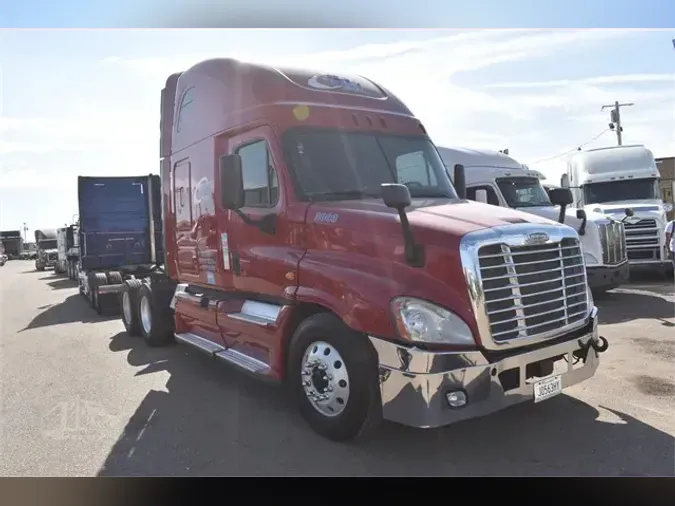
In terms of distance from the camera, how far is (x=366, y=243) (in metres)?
4.42

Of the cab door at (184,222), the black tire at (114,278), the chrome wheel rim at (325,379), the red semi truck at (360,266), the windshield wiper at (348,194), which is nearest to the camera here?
the red semi truck at (360,266)

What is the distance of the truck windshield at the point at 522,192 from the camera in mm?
11195

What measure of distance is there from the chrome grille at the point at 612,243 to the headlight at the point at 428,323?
7.52 m

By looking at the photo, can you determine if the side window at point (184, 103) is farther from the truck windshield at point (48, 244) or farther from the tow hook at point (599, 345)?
the truck windshield at point (48, 244)

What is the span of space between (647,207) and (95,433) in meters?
12.9

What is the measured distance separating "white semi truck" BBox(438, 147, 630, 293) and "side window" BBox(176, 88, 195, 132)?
15.6 feet

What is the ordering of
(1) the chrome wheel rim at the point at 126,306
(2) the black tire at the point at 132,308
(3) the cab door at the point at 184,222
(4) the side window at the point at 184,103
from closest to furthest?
(4) the side window at the point at 184,103, (3) the cab door at the point at 184,222, (2) the black tire at the point at 132,308, (1) the chrome wheel rim at the point at 126,306

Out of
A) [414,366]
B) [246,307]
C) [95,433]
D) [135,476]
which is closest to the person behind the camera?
[414,366]

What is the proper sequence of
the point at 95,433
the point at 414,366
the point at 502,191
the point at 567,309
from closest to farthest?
the point at 414,366 < the point at 567,309 < the point at 95,433 < the point at 502,191

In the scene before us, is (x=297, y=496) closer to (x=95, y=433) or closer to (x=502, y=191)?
(x=95, y=433)

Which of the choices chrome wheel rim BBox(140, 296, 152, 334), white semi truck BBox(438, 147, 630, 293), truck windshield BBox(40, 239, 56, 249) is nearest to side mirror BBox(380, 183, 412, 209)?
chrome wheel rim BBox(140, 296, 152, 334)

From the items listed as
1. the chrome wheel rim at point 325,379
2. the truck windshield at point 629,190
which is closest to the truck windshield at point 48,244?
the truck windshield at point 629,190

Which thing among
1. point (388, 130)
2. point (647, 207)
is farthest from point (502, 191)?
point (388, 130)

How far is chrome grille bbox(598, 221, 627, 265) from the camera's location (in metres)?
10.5
